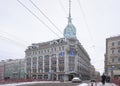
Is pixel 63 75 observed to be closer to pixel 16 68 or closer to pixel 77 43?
pixel 77 43

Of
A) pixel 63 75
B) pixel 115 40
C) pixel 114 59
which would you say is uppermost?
pixel 115 40

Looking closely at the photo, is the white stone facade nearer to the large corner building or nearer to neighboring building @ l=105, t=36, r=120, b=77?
the large corner building

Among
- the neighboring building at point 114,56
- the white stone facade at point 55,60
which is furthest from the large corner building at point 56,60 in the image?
the neighboring building at point 114,56

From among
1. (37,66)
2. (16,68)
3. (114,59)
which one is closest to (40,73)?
(37,66)

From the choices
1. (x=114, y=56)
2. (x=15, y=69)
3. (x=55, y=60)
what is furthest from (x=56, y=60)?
(x=15, y=69)

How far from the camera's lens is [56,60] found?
3728 inches

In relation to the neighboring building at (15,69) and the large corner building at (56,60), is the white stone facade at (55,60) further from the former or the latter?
the neighboring building at (15,69)

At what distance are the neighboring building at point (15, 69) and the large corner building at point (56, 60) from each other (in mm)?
10987

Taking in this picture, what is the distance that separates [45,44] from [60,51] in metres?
11.9

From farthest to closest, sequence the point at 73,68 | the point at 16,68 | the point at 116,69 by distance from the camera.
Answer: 1. the point at 16,68
2. the point at 73,68
3. the point at 116,69

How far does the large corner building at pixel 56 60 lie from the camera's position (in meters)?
89.3

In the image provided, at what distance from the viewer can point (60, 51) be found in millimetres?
93125

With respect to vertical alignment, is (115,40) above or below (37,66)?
above

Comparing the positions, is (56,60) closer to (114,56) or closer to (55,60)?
(55,60)
